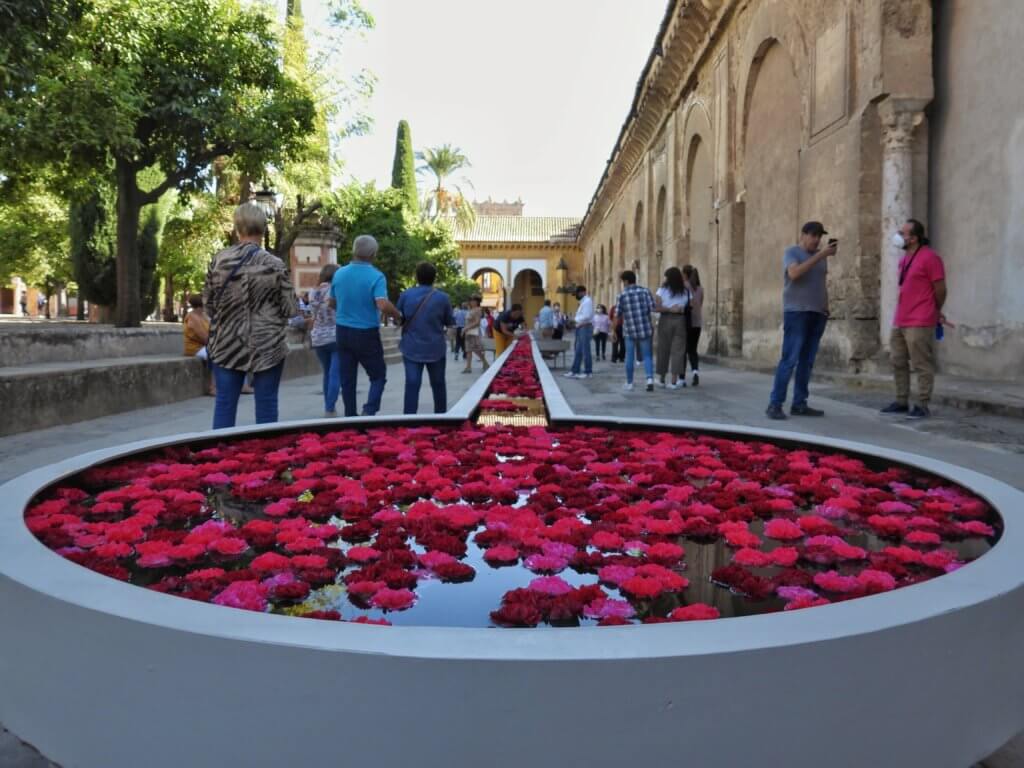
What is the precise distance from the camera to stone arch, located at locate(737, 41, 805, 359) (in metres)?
12.8

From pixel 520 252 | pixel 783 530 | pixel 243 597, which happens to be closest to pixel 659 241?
pixel 783 530

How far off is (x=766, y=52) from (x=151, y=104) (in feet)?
32.6

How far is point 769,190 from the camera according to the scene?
13820 mm

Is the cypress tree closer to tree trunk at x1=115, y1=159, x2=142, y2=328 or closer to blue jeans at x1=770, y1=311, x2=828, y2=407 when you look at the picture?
tree trunk at x1=115, y1=159, x2=142, y2=328

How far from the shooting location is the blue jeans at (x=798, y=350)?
685 cm

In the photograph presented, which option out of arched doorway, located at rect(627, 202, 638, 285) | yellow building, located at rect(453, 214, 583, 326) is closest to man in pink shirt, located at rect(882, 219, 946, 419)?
arched doorway, located at rect(627, 202, 638, 285)

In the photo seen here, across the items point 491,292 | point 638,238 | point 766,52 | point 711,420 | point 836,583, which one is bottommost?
point 711,420

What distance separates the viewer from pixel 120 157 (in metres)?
14.0

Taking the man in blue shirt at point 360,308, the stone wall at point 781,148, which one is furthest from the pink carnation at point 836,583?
the stone wall at point 781,148

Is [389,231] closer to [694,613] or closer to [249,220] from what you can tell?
[249,220]

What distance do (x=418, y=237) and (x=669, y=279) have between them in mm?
29365

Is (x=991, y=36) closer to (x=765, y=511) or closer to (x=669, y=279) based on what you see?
(x=669, y=279)

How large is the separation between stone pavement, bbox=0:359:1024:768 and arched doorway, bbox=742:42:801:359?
3122 mm

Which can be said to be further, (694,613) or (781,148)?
(781,148)
